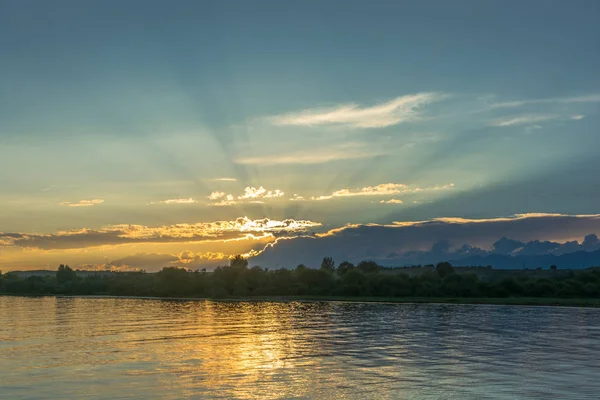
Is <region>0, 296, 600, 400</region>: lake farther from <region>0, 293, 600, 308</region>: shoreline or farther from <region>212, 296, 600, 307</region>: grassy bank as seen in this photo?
<region>212, 296, 600, 307</region>: grassy bank

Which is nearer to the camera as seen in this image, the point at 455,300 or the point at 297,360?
the point at 297,360

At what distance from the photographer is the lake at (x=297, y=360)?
40062 mm

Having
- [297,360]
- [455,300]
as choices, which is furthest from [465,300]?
[297,360]

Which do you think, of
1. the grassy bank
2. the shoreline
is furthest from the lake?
the grassy bank

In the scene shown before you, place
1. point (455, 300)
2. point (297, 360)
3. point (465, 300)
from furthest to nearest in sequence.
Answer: point (455, 300) → point (465, 300) → point (297, 360)

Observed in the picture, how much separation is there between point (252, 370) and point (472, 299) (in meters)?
125

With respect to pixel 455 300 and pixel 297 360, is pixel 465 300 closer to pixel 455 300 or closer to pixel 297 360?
pixel 455 300

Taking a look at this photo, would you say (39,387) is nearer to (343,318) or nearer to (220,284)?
(343,318)

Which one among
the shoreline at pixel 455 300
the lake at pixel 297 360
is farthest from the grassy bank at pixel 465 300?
the lake at pixel 297 360

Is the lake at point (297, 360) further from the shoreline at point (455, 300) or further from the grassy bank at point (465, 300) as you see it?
the grassy bank at point (465, 300)

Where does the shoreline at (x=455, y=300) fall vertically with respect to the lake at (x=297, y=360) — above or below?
below

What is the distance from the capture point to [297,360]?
53.7 meters

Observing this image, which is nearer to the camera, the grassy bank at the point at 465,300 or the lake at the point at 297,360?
the lake at the point at 297,360

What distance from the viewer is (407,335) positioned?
76125mm
